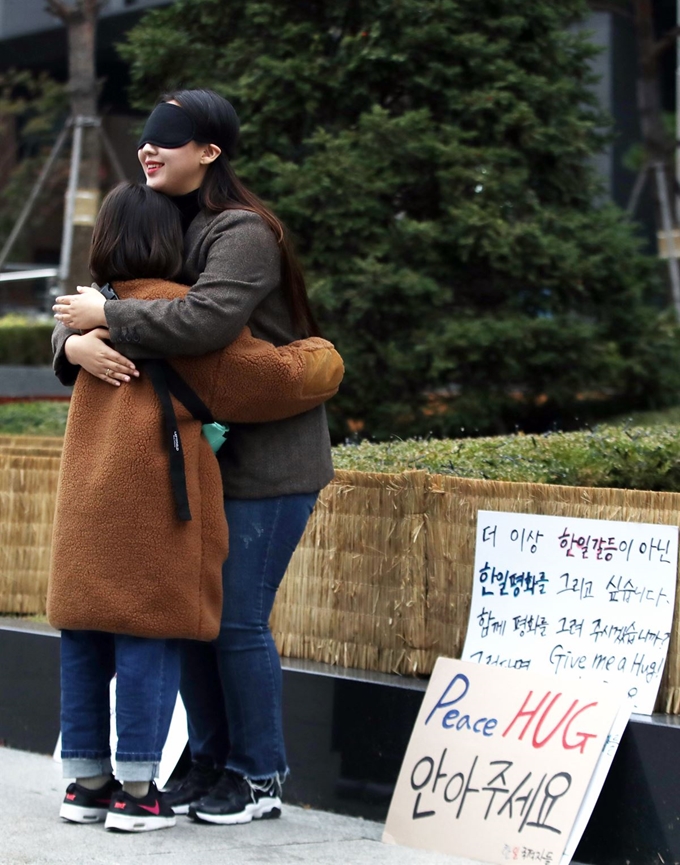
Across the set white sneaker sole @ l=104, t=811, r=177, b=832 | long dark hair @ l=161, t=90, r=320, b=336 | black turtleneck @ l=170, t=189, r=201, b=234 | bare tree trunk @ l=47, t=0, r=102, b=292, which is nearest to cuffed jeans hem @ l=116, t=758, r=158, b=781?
white sneaker sole @ l=104, t=811, r=177, b=832

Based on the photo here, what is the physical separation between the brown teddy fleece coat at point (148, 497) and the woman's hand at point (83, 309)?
0.31ft

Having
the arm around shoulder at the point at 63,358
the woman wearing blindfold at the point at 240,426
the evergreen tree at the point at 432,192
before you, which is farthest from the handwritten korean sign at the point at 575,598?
the evergreen tree at the point at 432,192

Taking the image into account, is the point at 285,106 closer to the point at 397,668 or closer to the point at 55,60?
the point at 397,668

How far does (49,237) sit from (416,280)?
94.8 feet

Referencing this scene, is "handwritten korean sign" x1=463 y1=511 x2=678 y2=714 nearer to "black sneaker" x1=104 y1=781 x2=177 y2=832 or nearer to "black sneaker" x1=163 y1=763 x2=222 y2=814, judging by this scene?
"black sneaker" x1=163 y1=763 x2=222 y2=814

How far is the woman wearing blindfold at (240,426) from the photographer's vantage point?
11.0 feet

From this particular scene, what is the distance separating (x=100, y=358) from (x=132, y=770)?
3.49ft

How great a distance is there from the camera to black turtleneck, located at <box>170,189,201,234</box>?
11.7 feet

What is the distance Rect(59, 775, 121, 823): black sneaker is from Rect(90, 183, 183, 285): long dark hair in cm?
137

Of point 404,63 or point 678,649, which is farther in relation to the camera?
point 404,63

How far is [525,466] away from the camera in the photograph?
4.25 m

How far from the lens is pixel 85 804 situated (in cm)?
343

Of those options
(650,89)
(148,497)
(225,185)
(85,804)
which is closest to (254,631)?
(148,497)

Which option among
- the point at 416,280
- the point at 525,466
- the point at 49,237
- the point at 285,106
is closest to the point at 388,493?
the point at 525,466
